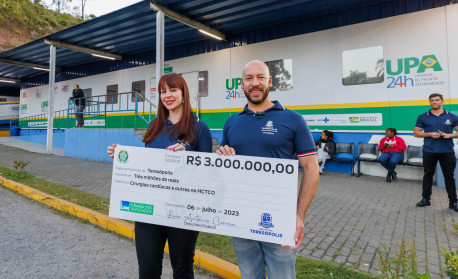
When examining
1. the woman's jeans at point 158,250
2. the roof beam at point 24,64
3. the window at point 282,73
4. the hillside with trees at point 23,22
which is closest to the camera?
the woman's jeans at point 158,250

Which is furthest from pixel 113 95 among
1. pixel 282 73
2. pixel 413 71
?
pixel 413 71

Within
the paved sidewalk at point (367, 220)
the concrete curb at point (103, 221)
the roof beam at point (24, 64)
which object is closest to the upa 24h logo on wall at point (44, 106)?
the roof beam at point (24, 64)

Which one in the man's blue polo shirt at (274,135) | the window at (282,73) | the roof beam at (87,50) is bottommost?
the man's blue polo shirt at (274,135)

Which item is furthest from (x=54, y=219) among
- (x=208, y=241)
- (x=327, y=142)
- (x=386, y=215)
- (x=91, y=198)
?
(x=327, y=142)

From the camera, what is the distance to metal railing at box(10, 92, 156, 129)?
38.3 feet

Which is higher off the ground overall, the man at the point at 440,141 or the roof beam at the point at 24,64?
the roof beam at the point at 24,64

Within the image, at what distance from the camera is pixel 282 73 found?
919cm

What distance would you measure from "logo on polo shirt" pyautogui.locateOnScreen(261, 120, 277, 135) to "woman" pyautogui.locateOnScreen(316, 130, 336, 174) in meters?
7.06

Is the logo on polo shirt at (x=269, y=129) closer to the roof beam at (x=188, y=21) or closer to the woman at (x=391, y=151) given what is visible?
the woman at (x=391, y=151)

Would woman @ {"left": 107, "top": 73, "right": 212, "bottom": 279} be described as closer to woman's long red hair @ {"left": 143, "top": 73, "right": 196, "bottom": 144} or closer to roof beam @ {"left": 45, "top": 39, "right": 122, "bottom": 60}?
woman's long red hair @ {"left": 143, "top": 73, "right": 196, "bottom": 144}

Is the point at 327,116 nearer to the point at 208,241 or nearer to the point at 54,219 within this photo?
the point at 208,241

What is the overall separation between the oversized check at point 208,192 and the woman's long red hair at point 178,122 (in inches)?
5.4

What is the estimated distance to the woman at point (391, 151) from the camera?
23.2 ft

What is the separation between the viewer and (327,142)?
8.28 metres
